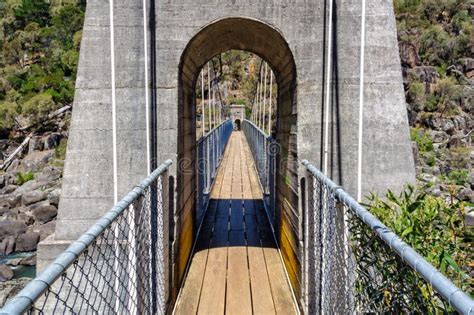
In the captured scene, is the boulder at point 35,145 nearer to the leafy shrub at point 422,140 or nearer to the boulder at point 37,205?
the boulder at point 37,205

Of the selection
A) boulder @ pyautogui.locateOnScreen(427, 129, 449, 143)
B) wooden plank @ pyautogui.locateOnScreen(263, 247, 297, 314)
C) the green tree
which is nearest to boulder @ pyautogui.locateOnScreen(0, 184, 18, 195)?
wooden plank @ pyautogui.locateOnScreen(263, 247, 297, 314)

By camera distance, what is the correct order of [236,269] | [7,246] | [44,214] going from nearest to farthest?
[236,269], [7,246], [44,214]

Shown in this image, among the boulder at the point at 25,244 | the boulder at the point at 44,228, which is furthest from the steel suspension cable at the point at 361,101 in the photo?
the boulder at the point at 44,228

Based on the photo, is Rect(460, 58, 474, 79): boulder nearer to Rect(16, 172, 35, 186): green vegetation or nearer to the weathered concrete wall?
the weathered concrete wall

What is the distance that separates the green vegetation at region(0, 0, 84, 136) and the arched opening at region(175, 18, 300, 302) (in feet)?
135

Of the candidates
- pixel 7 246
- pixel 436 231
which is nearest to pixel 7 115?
pixel 7 246

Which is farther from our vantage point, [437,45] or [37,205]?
[437,45]

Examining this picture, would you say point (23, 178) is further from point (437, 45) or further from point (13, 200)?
point (437, 45)

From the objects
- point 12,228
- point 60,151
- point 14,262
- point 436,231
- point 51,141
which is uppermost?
point 51,141

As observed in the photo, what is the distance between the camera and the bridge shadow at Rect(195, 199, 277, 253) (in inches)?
203

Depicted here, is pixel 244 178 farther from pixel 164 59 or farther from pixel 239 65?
pixel 239 65

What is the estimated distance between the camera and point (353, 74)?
3602 mm

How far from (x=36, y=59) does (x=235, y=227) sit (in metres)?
63.8

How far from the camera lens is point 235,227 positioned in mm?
5848
